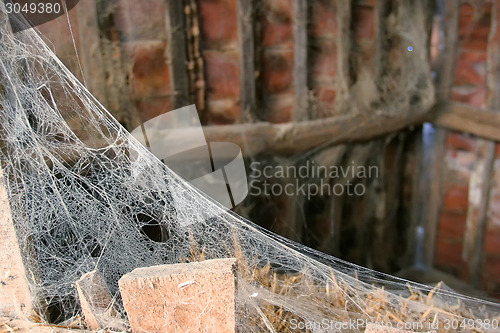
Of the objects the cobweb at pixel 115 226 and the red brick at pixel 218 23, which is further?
the red brick at pixel 218 23

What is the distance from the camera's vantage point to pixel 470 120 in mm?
2291

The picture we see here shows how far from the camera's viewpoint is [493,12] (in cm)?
212

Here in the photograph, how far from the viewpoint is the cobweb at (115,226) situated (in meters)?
1.15

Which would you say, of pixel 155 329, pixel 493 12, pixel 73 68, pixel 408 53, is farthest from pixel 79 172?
pixel 493 12

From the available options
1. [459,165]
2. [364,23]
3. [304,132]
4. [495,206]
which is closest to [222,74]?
[304,132]

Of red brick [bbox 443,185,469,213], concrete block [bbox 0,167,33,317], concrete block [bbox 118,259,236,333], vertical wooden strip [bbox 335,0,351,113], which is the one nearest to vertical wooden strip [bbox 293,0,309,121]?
vertical wooden strip [bbox 335,0,351,113]

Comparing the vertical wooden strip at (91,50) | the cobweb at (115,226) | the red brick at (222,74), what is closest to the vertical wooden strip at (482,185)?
the cobweb at (115,226)

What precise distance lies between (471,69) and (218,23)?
1343 mm

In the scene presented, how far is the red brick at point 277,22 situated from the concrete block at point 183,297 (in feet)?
3.70

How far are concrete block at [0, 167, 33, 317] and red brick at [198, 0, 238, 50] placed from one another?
0.97 m

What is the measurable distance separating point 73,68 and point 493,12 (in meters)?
1.87

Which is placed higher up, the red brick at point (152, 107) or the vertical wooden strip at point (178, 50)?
the vertical wooden strip at point (178, 50)

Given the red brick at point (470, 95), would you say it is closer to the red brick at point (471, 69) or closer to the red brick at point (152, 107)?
the red brick at point (471, 69)

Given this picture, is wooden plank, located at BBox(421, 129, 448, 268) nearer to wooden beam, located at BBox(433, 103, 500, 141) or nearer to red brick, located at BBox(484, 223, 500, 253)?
wooden beam, located at BBox(433, 103, 500, 141)
